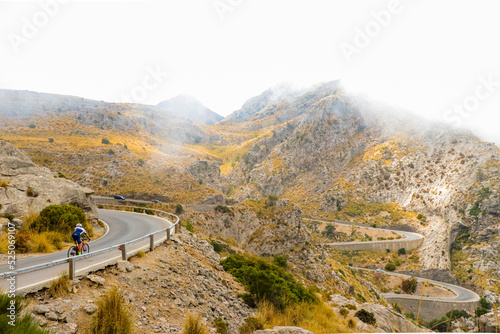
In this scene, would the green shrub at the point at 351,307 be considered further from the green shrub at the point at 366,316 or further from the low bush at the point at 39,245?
the low bush at the point at 39,245

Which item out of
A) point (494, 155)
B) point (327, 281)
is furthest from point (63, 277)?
point (494, 155)

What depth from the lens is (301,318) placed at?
1162 cm

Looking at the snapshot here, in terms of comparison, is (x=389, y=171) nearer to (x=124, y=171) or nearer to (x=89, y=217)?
(x=124, y=171)

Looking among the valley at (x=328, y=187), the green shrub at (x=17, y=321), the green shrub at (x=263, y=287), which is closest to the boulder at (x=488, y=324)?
the valley at (x=328, y=187)

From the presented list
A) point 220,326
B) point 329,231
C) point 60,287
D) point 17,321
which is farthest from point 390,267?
point 17,321

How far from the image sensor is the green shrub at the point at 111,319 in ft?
18.4

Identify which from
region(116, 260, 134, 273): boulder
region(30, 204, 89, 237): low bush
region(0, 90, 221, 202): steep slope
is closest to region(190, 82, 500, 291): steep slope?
region(0, 90, 221, 202): steep slope

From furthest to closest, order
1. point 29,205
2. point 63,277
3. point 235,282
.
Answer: point 29,205 → point 235,282 → point 63,277

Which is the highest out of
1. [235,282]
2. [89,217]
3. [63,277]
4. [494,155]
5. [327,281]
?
[494,155]

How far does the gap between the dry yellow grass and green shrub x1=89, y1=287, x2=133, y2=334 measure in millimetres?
6502

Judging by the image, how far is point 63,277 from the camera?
684 centimetres

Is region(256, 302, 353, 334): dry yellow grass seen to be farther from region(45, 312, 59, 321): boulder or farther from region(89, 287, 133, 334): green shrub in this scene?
region(45, 312, 59, 321): boulder

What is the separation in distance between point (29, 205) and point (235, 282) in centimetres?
1396

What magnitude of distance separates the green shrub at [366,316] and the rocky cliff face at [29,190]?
69.5 feet
